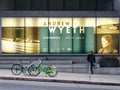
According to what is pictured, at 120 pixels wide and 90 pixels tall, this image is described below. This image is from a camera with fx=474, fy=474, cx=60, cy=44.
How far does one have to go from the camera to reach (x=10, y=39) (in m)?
37.4

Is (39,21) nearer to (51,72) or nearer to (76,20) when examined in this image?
(76,20)

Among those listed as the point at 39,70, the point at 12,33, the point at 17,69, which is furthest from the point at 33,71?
the point at 12,33

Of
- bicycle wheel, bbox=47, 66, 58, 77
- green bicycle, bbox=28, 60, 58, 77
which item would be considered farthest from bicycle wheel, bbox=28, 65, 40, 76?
bicycle wheel, bbox=47, 66, 58, 77

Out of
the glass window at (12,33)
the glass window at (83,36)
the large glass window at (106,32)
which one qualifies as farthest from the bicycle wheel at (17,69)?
the large glass window at (106,32)

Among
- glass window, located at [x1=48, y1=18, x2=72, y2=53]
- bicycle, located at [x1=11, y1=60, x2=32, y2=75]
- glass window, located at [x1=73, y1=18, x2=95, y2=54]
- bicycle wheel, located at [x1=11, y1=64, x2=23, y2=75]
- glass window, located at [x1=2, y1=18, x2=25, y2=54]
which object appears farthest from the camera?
glass window, located at [x1=73, y1=18, x2=95, y2=54]

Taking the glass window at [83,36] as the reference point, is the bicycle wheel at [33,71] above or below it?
below

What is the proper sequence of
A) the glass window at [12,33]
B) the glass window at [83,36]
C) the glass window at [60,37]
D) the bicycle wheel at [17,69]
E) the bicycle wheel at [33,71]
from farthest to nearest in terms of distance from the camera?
the glass window at [83,36], the glass window at [60,37], the glass window at [12,33], the bicycle wheel at [17,69], the bicycle wheel at [33,71]

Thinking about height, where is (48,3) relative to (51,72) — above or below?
above

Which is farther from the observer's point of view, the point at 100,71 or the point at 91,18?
the point at 91,18

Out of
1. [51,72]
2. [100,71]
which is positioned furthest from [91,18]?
[51,72]

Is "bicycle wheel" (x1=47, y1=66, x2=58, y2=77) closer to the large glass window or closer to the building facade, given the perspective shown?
the building facade

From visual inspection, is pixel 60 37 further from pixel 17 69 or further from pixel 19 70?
pixel 17 69

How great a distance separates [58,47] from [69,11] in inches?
117

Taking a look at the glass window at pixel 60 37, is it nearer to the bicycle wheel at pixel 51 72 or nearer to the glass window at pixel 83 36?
the glass window at pixel 83 36
